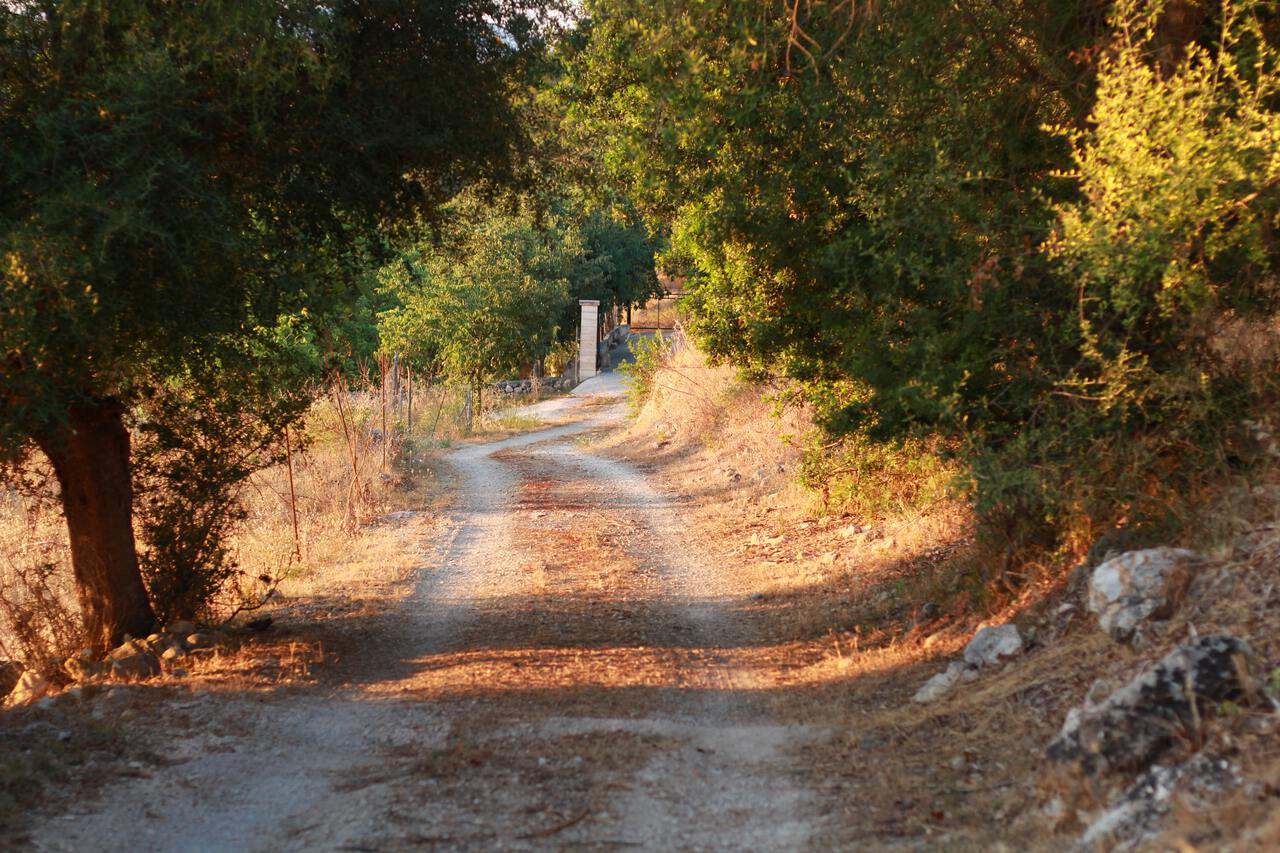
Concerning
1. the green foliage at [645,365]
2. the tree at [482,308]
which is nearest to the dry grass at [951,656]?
the green foliage at [645,365]

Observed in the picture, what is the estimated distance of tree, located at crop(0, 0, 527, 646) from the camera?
634 centimetres

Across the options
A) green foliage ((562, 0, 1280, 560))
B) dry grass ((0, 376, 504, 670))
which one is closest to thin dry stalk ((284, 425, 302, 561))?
dry grass ((0, 376, 504, 670))

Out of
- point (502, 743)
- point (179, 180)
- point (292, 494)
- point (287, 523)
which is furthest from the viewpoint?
point (287, 523)

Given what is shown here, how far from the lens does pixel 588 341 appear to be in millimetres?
46000

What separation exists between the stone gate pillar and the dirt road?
33.9m

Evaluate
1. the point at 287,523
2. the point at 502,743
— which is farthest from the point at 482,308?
the point at 502,743

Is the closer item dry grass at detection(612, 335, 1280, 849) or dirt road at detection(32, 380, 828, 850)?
dry grass at detection(612, 335, 1280, 849)

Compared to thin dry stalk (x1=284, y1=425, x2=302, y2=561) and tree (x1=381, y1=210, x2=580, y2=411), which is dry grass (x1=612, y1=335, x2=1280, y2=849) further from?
tree (x1=381, y1=210, x2=580, y2=411)

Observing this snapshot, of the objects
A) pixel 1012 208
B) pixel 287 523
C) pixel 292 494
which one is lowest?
pixel 287 523

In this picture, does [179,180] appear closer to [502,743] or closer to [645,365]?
[502,743]

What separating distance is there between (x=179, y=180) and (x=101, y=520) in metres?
3.13

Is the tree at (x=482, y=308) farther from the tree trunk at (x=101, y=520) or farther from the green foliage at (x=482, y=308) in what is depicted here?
the tree trunk at (x=101, y=520)

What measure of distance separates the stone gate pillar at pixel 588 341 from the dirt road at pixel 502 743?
111ft

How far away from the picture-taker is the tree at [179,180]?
20.8ft
